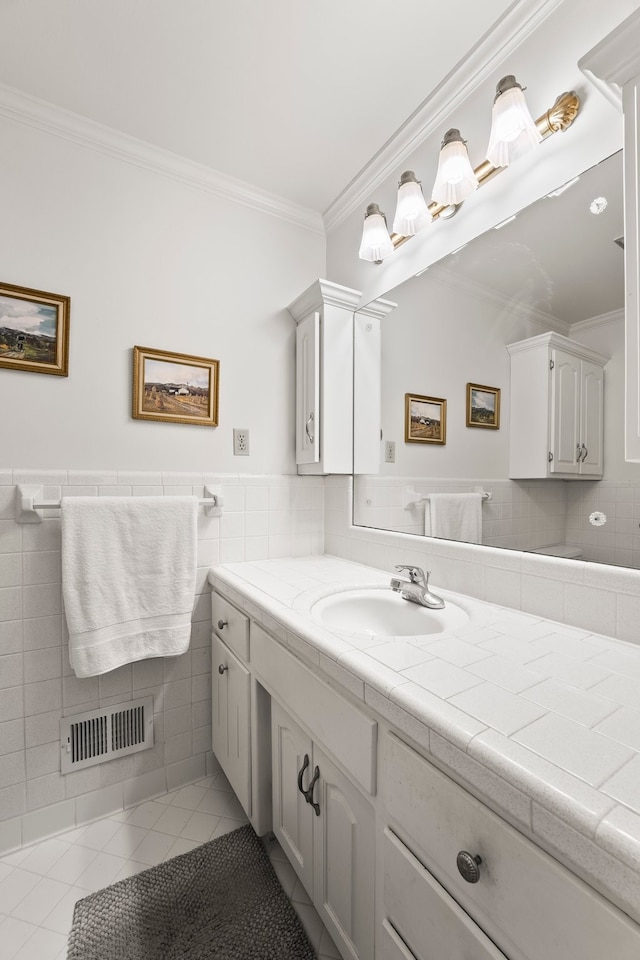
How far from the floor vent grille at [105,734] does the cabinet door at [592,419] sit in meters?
1.61

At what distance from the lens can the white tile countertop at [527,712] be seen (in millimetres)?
418

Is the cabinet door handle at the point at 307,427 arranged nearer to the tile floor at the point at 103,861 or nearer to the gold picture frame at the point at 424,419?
the gold picture frame at the point at 424,419

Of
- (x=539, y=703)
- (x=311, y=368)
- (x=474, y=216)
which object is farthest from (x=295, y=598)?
(x=474, y=216)

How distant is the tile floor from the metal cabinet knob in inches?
32.3

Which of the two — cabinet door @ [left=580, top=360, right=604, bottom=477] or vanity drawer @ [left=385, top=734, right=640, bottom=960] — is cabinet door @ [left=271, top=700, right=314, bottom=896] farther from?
cabinet door @ [left=580, top=360, right=604, bottom=477]

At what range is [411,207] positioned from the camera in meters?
1.39

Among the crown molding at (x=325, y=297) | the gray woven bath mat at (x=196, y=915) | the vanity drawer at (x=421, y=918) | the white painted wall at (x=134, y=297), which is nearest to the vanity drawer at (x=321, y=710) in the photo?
the vanity drawer at (x=421, y=918)

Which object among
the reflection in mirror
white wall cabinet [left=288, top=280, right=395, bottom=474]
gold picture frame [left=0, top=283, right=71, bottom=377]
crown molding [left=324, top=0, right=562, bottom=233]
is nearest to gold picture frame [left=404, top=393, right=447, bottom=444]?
the reflection in mirror

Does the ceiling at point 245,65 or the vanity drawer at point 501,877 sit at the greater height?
the ceiling at point 245,65

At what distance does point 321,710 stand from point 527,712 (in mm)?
428

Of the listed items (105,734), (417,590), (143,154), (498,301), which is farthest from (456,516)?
(143,154)

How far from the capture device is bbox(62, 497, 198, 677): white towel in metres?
1.32

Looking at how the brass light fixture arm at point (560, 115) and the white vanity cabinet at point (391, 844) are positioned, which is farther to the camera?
the brass light fixture arm at point (560, 115)

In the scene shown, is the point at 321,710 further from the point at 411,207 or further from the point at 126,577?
the point at 411,207
